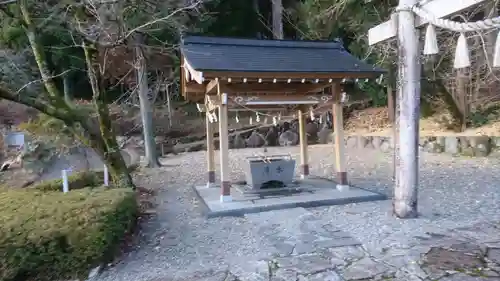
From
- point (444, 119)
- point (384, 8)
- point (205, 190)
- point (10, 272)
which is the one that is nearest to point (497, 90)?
point (444, 119)

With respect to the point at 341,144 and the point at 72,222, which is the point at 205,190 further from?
the point at 72,222

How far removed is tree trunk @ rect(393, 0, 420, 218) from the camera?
420 centimetres

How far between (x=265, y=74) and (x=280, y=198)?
79.2 inches

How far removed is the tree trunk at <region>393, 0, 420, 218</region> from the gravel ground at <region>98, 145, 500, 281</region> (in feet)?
1.01

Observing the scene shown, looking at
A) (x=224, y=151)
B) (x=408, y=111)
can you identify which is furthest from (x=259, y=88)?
(x=408, y=111)

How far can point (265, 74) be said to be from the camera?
5250 millimetres

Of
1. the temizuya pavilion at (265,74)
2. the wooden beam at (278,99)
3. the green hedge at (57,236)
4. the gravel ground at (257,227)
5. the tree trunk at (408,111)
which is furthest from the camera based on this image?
the wooden beam at (278,99)

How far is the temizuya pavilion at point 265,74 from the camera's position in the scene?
5.30 meters

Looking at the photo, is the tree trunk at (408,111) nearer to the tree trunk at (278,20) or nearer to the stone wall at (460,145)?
the stone wall at (460,145)

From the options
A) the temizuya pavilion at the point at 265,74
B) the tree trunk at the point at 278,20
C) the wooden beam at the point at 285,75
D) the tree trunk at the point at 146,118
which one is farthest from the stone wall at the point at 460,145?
the tree trunk at the point at 146,118

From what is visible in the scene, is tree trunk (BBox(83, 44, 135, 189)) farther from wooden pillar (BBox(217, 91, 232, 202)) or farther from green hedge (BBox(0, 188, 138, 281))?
green hedge (BBox(0, 188, 138, 281))

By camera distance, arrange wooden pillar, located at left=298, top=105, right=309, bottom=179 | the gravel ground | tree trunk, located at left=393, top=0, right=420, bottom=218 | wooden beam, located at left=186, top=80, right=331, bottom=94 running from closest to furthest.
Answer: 1. the gravel ground
2. tree trunk, located at left=393, top=0, right=420, bottom=218
3. wooden beam, located at left=186, top=80, right=331, bottom=94
4. wooden pillar, located at left=298, top=105, right=309, bottom=179

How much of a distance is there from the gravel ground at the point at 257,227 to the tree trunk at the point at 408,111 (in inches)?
12.2

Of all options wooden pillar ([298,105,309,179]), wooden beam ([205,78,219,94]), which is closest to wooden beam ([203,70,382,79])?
wooden beam ([205,78,219,94])
